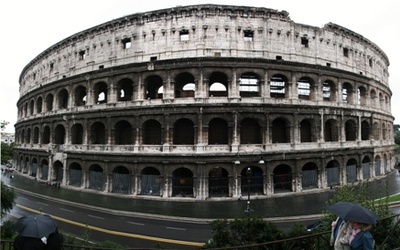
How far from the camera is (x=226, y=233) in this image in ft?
32.4

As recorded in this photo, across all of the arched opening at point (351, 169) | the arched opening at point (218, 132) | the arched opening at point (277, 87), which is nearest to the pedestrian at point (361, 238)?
the arched opening at point (218, 132)

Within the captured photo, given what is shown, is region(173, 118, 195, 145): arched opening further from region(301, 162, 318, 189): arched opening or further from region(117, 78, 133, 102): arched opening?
region(301, 162, 318, 189): arched opening

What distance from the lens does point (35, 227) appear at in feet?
16.7

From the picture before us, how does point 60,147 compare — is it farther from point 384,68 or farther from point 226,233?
point 384,68

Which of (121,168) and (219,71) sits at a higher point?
(219,71)

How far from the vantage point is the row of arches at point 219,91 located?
25.6 m

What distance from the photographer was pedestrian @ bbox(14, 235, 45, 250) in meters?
4.88

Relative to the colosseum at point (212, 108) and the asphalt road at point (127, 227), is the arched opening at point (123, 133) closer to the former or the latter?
the colosseum at point (212, 108)

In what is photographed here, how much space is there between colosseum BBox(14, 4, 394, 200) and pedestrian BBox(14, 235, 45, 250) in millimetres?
19032

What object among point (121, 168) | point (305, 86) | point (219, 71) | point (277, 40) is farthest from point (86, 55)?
point (305, 86)

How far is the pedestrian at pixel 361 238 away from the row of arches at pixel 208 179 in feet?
57.5

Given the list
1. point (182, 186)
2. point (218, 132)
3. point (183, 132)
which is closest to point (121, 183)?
point (182, 186)

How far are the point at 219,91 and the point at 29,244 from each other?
24.9 m

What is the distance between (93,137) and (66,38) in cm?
1441
